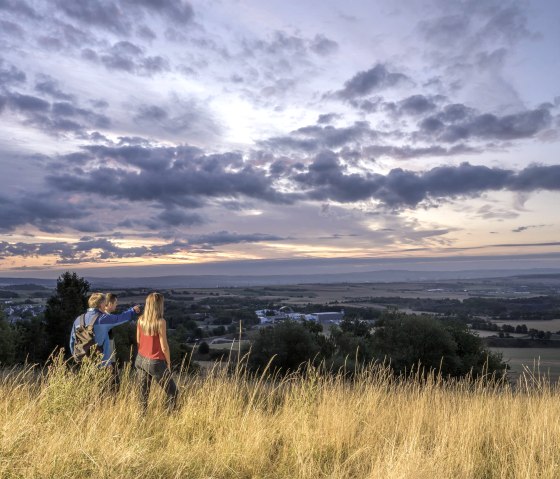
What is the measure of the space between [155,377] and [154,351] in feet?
1.33

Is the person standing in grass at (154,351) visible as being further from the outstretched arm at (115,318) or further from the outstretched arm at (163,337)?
the outstretched arm at (115,318)

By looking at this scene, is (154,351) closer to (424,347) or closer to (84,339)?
(84,339)

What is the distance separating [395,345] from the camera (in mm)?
36938

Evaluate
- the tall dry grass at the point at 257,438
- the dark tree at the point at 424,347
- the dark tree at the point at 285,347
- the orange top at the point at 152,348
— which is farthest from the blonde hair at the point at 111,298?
the dark tree at the point at 424,347

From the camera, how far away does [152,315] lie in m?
8.41

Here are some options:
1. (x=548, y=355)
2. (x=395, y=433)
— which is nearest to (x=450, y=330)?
(x=548, y=355)

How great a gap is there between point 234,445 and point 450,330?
3603 centimetres

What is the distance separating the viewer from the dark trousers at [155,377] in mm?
8297

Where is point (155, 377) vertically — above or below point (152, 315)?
below

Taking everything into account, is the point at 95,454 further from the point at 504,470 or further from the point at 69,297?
the point at 69,297

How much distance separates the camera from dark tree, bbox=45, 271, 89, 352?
1724 inches

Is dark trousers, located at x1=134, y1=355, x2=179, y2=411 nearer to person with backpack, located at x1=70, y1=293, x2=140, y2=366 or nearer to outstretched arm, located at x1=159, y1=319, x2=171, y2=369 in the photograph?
outstretched arm, located at x1=159, y1=319, x2=171, y2=369

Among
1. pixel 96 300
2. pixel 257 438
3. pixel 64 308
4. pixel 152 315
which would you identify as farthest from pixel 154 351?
pixel 64 308

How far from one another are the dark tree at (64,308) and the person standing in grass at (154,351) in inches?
1465
